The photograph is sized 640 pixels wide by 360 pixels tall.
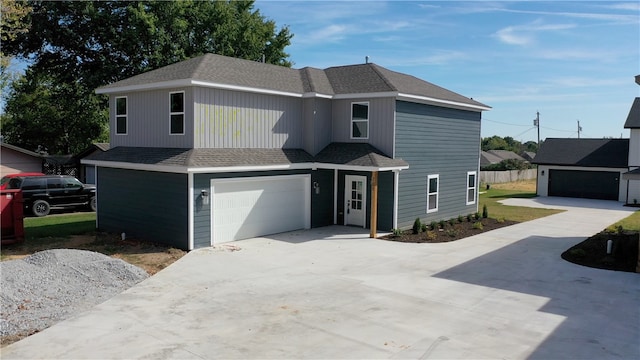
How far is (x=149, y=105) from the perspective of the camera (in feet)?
54.8

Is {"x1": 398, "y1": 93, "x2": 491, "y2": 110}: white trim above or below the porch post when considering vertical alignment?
above

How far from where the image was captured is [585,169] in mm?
33781

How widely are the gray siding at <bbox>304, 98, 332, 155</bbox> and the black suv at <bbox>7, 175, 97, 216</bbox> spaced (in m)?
9.83

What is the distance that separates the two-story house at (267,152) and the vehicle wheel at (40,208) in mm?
5750

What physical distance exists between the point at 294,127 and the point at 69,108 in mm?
24311

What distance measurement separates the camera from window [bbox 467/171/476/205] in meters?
23.0

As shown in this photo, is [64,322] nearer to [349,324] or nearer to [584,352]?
[349,324]

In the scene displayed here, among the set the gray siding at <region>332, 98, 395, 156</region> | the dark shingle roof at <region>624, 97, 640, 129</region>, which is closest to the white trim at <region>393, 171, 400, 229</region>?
the gray siding at <region>332, 98, 395, 156</region>

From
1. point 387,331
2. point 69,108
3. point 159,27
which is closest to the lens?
point 387,331

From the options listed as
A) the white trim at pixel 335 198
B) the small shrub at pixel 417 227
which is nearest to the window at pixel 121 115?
the white trim at pixel 335 198

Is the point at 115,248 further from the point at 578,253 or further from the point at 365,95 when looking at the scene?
the point at 578,253

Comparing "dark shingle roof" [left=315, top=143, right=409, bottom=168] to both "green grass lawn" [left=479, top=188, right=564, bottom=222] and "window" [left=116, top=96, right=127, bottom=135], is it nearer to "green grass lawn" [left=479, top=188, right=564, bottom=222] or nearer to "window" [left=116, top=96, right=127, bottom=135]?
"window" [left=116, top=96, right=127, bottom=135]

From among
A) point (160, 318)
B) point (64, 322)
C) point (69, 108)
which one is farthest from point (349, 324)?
point (69, 108)

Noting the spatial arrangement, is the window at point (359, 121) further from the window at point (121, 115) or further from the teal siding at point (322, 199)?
the window at point (121, 115)
